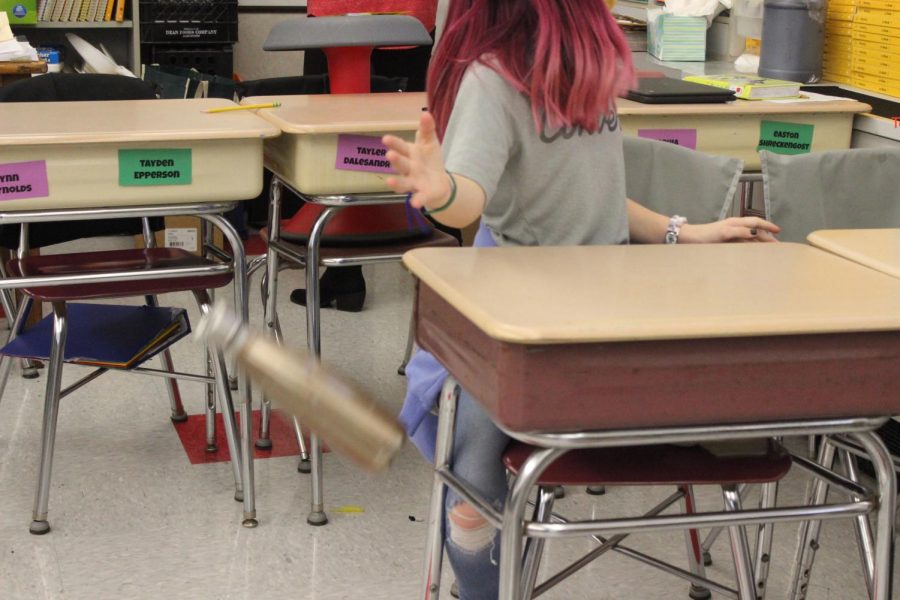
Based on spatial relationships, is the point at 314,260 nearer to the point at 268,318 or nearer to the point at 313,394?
the point at 268,318

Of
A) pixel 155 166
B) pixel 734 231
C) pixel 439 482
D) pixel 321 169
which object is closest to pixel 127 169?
pixel 155 166

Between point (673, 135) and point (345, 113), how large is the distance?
71 centimetres

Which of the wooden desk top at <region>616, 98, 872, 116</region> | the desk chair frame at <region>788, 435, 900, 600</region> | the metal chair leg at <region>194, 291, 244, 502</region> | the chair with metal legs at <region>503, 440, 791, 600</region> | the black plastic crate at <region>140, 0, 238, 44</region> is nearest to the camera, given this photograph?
the chair with metal legs at <region>503, 440, 791, 600</region>

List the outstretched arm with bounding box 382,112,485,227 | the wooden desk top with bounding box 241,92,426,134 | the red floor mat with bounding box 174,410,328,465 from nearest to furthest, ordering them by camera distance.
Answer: the outstretched arm with bounding box 382,112,485,227 → the wooden desk top with bounding box 241,92,426,134 → the red floor mat with bounding box 174,410,328,465

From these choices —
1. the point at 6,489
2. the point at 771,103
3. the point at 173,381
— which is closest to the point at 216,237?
the point at 173,381

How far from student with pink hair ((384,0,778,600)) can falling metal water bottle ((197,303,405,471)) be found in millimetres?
401

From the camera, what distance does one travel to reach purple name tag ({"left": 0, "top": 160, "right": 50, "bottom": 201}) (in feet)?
6.59

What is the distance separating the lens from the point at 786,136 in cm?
259

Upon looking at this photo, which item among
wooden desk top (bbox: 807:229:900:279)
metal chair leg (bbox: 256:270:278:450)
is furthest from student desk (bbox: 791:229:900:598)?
metal chair leg (bbox: 256:270:278:450)

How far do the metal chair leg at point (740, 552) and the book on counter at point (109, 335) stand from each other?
1.22m

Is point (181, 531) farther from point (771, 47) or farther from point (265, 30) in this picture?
point (265, 30)

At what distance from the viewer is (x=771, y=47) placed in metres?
3.15

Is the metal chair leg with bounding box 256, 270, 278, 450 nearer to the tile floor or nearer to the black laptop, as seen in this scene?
the tile floor

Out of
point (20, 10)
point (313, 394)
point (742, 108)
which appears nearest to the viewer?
point (313, 394)
